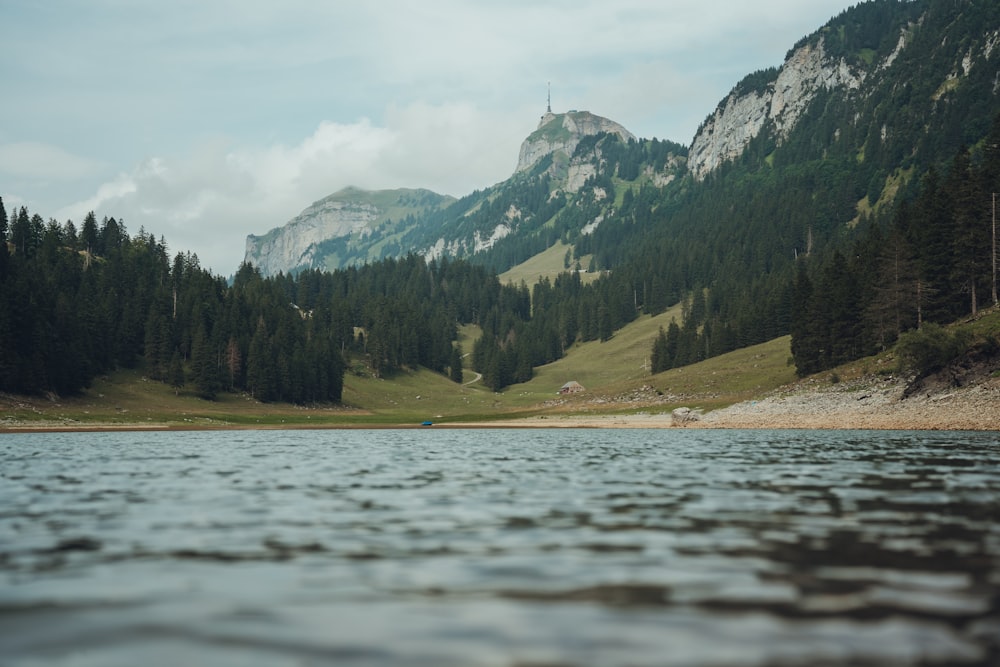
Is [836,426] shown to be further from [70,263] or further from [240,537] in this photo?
[70,263]

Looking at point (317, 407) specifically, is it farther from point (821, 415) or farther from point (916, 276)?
point (916, 276)

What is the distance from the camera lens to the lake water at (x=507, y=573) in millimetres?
7844

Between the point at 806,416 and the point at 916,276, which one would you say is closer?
the point at 806,416

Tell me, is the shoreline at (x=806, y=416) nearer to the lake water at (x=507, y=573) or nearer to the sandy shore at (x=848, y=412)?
the sandy shore at (x=848, y=412)

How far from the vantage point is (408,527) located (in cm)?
1666

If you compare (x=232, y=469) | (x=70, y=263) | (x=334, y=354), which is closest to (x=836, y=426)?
(x=232, y=469)

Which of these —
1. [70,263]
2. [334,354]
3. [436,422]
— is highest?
[70,263]

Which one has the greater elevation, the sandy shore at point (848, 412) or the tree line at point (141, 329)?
the tree line at point (141, 329)

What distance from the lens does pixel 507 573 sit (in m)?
11.6

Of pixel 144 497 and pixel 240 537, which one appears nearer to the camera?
pixel 240 537

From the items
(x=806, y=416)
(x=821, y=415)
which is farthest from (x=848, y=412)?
(x=806, y=416)

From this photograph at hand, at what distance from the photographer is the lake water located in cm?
784

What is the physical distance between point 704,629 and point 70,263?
194487 millimetres

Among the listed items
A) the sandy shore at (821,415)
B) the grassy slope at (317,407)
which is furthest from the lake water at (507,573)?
the grassy slope at (317,407)
